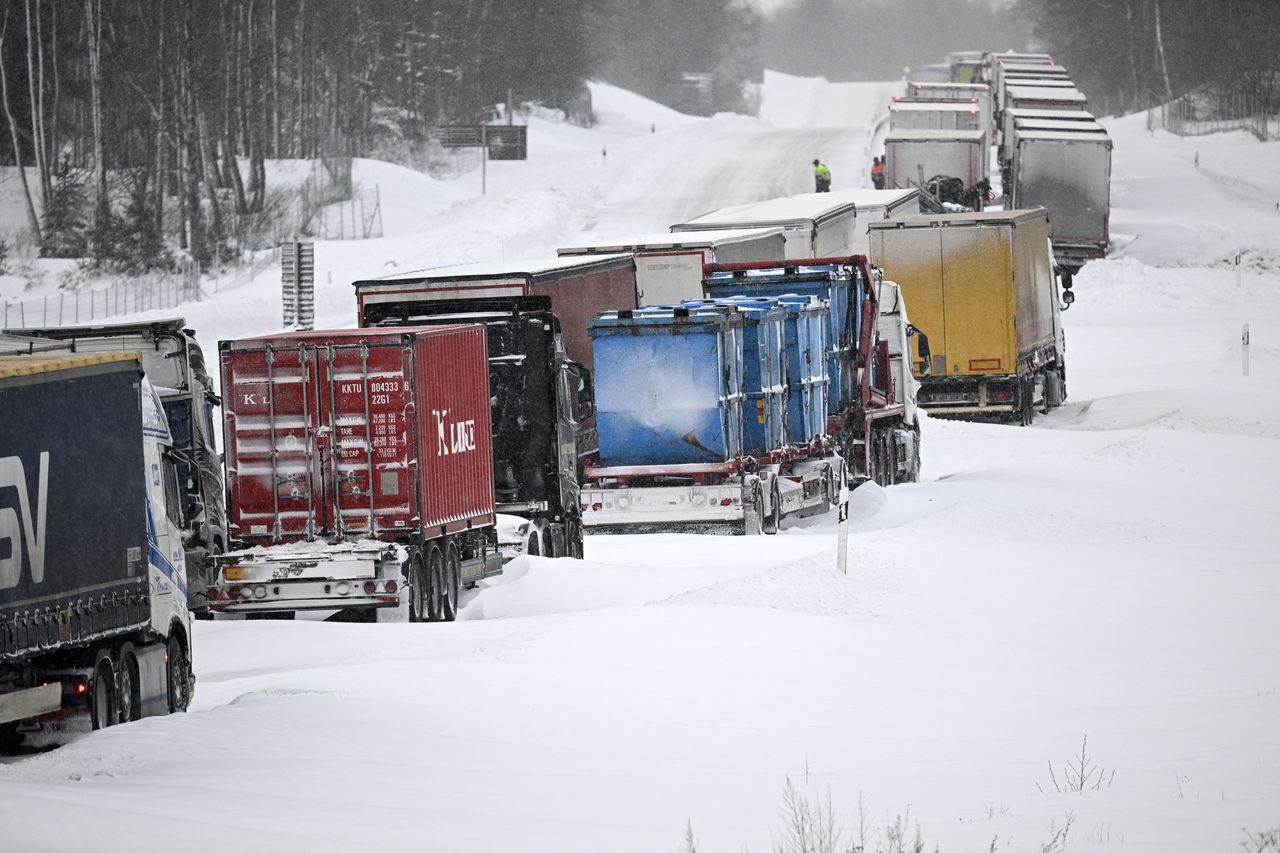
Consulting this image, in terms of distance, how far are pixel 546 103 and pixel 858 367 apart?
72.4 metres

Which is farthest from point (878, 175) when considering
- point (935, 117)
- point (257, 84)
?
point (257, 84)

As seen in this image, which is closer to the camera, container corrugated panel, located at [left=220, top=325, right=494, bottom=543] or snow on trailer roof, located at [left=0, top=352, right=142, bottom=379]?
snow on trailer roof, located at [left=0, top=352, right=142, bottom=379]

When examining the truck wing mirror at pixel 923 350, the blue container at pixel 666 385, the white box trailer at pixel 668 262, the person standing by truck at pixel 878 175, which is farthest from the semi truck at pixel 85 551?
the person standing by truck at pixel 878 175

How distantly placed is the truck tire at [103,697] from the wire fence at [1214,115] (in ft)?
258

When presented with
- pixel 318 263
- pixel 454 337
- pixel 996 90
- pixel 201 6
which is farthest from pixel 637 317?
pixel 996 90

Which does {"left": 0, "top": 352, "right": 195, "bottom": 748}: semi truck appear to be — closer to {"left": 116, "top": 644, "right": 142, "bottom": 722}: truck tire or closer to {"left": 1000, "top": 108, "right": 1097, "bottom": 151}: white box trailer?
{"left": 116, "top": 644, "right": 142, "bottom": 722}: truck tire

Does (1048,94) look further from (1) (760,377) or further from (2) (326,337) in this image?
(2) (326,337)

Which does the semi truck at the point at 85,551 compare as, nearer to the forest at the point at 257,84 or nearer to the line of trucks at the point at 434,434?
the line of trucks at the point at 434,434

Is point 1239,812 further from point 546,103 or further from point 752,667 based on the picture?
point 546,103

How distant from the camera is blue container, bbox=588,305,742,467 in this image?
21375 millimetres

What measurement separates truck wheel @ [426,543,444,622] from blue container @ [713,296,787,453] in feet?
19.1

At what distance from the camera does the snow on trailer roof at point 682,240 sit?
2869 centimetres

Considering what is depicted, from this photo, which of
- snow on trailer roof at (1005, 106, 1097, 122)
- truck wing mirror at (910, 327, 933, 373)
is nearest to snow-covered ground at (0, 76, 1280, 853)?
truck wing mirror at (910, 327, 933, 373)

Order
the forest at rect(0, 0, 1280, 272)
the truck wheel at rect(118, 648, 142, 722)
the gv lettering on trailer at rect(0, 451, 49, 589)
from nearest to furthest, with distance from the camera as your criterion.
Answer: the gv lettering on trailer at rect(0, 451, 49, 589)
the truck wheel at rect(118, 648, 142, 722)
the forest at rect(0, 0, 1280, 272)
